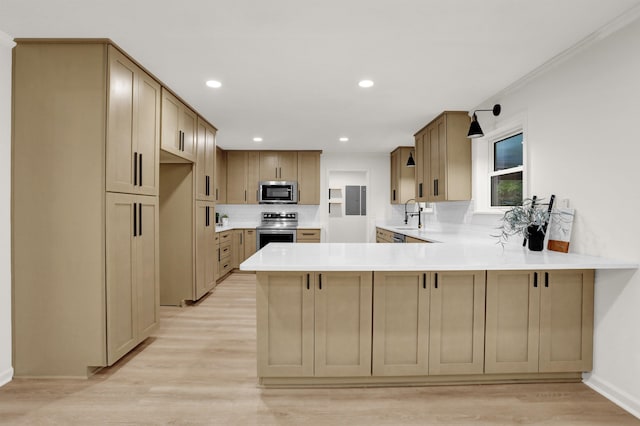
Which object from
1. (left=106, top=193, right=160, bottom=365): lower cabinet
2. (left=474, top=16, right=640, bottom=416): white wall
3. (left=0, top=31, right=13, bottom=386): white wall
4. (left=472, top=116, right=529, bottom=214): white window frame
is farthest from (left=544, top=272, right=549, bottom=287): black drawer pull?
(left=0, top=31, right=13, bottom=386): white wall

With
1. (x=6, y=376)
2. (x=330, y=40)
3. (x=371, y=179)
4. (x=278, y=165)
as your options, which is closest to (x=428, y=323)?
(x=330, y=40)

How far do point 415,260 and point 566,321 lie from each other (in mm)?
1139

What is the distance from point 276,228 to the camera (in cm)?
620

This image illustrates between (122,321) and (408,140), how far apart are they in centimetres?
471

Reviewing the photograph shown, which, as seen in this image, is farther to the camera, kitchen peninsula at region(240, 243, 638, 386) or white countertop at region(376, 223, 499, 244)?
white countertop at region(376, 223, 499, 244)

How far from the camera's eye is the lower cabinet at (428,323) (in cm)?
216

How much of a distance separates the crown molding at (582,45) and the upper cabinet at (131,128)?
324cm

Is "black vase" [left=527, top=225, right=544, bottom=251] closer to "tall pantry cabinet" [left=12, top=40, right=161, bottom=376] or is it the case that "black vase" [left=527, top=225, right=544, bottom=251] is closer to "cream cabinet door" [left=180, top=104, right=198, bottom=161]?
"tall pantry cabinet" [left=12, top=40, right=161, bottom=376]

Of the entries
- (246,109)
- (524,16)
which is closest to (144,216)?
(246,109)

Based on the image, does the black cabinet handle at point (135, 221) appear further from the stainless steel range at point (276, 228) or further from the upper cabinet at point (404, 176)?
the upper cabinet at point (404, 176)

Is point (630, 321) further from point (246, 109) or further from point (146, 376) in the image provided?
point (246, 109)

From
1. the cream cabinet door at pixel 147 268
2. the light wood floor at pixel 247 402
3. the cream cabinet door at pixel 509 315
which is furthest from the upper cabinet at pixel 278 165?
the cream cabinet door at pixel 509 315

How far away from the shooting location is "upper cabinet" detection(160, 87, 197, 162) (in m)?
3.17

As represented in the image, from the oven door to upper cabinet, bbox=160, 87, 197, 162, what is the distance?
257cm
